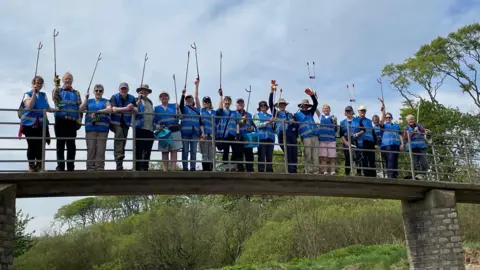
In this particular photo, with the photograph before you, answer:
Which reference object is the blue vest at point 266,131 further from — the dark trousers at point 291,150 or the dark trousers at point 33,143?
the dark trousers at point 33,143

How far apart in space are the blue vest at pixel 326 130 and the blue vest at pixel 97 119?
186 inches

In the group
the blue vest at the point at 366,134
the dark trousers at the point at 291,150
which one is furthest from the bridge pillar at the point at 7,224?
the blue vest at the point at 366,134

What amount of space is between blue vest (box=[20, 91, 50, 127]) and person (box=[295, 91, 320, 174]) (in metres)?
5.26

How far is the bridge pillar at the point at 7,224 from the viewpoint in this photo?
886 centimetres

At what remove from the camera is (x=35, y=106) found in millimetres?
9375

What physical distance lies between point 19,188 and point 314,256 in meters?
18.8

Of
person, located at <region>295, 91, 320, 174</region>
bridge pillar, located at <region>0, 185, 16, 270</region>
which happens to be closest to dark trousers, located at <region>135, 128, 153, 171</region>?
bridge pillar, located at <region>0, 185, 16, 270</region>

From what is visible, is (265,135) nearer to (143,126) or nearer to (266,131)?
(266,131)

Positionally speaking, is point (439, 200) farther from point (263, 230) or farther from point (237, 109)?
point (263, 230)

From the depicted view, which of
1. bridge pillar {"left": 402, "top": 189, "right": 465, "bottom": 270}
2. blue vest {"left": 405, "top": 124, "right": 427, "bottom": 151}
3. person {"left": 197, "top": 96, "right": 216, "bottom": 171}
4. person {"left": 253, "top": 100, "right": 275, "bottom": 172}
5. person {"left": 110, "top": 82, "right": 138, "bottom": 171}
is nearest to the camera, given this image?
person {"left": 110, "top": 82, "right": 138, "bottom": 171}

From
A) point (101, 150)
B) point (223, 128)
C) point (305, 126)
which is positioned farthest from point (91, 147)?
point (305, 126)

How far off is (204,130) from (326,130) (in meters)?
2.89

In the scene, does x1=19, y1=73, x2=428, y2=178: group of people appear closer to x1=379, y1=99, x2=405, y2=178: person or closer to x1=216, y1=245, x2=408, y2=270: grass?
x1=379, y1=99, x2=405, y2=178: person

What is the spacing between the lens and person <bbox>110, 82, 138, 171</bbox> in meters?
9.91
